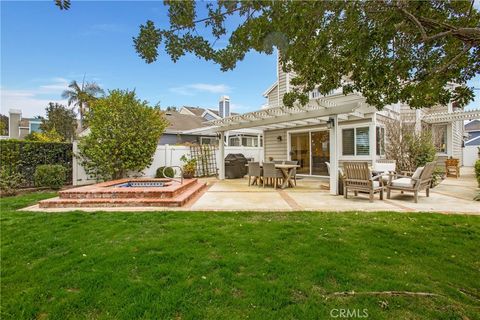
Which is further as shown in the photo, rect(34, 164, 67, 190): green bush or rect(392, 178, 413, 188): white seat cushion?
rect(34, 164, 67, 190): green bush

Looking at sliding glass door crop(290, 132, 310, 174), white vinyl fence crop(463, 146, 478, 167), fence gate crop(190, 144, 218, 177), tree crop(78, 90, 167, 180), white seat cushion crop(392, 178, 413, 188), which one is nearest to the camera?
white seat cushion crop(392, 178, 413, 188)

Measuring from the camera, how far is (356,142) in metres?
11.7

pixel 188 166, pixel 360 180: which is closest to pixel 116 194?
pixel 188 166

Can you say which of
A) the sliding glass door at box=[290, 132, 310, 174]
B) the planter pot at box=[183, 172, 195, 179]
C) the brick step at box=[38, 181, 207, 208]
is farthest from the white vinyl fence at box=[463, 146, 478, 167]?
the brick step at box=[38, 181, 207, 208]

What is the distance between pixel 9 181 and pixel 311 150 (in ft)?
42.3

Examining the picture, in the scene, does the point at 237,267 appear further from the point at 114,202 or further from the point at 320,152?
the point at 320,152

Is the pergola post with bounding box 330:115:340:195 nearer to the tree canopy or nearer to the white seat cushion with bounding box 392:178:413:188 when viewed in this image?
the white seat cushion with bounding box 392:178:413:188

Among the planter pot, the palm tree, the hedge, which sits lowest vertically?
the planter pot

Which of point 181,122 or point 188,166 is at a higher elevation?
point 181,122

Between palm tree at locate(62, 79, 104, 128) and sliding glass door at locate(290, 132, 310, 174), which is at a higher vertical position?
palm tree at locate(62, 79, 104, 128)

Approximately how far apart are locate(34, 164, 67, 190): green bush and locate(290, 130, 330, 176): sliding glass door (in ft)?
36.1

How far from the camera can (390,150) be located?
11477mm
